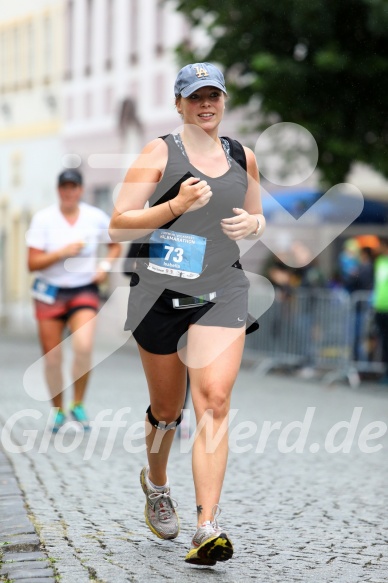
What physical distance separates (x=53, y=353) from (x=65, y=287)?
440mm

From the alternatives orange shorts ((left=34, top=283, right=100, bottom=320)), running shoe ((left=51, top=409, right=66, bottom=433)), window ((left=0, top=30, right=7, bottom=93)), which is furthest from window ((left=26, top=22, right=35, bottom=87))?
running shoe ((left=51, top=409, right=66, bottom=433))

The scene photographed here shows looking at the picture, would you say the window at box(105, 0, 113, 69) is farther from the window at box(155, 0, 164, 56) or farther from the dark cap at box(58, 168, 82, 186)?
the dark cap at box(58, 168, 82, 186)

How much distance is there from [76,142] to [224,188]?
33.8 m

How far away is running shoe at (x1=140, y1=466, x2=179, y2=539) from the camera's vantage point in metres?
6.34

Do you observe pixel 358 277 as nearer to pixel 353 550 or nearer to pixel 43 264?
pixel 43 264

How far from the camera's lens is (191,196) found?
19.0 ft

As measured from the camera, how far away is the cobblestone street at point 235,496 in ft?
19.0

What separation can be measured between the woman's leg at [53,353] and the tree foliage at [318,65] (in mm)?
8080

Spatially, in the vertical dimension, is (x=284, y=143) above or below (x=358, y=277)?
above

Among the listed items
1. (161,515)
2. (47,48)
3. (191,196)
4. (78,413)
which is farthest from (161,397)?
(47,48)

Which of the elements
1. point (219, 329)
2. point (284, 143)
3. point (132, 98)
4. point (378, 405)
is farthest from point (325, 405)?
point (132, 98)

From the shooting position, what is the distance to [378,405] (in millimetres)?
15000

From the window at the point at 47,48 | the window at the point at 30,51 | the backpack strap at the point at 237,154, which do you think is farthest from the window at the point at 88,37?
the backpack strap at the point at 237,154

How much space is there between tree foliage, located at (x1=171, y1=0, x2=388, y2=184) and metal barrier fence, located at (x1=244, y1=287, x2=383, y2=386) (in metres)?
1.67
